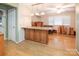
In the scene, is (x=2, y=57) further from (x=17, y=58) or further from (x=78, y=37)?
(x=78, y=37)

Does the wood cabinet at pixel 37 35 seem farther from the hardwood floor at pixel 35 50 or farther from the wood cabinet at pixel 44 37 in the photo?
the hardwood floor at pixel 35 50

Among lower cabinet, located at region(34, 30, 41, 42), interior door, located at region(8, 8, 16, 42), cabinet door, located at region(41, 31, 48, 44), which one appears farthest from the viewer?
lower cabinet, located at region(34, 30, 41, 42)

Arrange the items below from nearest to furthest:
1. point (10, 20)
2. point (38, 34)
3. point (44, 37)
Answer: point (10, 20) → point (44, 37) → point (38, 34)

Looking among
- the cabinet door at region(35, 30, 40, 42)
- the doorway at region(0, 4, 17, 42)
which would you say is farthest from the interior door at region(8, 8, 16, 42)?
the cabinet door at region(35, 30, 40, 42)

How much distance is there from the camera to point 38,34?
17.6 ft

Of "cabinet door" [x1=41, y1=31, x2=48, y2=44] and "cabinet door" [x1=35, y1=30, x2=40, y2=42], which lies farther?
"cabinet door" [x1=35, y1=30, x2=40, y2=42]

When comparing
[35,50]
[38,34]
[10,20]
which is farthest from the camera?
[38,34]

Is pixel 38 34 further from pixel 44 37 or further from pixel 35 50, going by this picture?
pixel 35 50

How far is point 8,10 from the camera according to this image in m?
4.44

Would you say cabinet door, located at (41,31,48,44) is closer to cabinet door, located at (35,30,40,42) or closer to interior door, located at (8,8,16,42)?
cabinet door, located at (35,30,40,42)

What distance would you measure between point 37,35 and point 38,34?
3.7 inches

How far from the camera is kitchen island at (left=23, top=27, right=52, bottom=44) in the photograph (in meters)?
5.02

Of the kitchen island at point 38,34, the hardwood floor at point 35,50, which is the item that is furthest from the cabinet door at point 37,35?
the hardwood floor at point 35,50

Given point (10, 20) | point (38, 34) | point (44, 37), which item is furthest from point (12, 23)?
point (44, 37)
